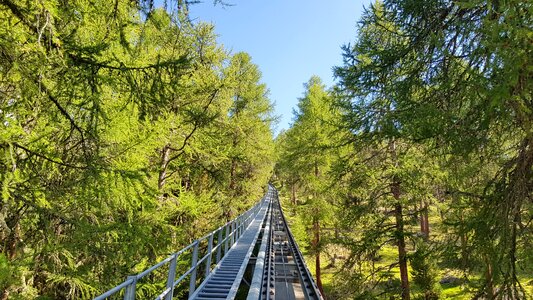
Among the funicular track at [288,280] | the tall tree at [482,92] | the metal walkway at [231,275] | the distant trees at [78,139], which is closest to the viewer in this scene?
the tall tree at [482,92]

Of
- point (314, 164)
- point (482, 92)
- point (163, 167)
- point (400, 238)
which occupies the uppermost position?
point (314, 164)

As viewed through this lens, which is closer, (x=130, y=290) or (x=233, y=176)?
(x=130, y=290)

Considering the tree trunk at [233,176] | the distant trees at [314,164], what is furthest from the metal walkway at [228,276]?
the distant trees at [314,164]

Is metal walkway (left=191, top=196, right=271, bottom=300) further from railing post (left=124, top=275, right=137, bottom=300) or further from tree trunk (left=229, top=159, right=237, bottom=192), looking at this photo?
tree trunk (left=229, top=159, right=237, bottom=192)

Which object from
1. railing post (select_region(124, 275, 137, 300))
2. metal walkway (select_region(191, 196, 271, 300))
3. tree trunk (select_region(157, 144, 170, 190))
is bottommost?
metal walkway (select_region(191, 196, 271, 300))

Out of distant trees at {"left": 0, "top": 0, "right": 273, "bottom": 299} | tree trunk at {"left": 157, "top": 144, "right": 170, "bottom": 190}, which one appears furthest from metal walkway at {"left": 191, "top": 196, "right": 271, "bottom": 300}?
tree trunk at {"left": 157, "top": 144, "right": 170, "bottom": 190}

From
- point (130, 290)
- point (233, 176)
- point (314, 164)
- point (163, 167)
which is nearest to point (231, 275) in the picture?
point (163, 167)

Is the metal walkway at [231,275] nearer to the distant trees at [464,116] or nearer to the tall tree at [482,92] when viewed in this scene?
the distant trees at [464,116]

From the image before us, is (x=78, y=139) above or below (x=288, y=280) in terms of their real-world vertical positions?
above

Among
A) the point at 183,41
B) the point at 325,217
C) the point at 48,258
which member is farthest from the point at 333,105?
the point at 325,217

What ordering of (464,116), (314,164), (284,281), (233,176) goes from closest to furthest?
(464,116), (284,281), (233,176), (314,164)

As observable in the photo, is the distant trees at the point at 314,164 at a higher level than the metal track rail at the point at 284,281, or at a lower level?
higher

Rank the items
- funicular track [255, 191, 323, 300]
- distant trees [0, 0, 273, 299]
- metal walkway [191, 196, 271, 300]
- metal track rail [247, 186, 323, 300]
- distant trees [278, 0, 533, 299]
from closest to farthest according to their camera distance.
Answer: distant trees [278, 0, 533, 299], distant trees [0, 0, 273, 299], metal walkway [191, 196, 271, 300], metal track rail [247, 186, 323, 300], funicular track [255, 191, 323, 300]

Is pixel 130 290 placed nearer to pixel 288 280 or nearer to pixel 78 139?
pixel 78 139
